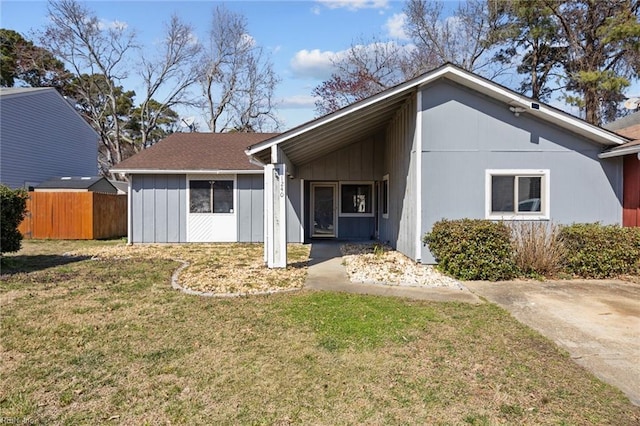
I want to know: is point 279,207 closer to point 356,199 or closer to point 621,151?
point 356,199

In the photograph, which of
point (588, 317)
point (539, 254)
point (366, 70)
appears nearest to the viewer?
point (588, 317)

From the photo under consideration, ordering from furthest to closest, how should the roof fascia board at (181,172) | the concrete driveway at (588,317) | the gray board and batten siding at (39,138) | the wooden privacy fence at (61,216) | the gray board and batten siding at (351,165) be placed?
the gray board and batten siding at (39,138), the wooden privacy fence at (61,216), the gray board and batten siding at (351,165), the roof fascia board at (181,172), the concrete driveway at (588,317)

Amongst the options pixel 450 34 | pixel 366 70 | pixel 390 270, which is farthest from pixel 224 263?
pixel 450 34

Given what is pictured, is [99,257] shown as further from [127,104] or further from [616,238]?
[127,104]

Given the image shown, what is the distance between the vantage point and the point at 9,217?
29.2ft

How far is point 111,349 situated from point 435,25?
84.2 feet

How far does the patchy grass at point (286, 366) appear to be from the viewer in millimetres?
2957

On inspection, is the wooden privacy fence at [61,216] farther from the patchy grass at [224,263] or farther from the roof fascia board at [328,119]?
the roof fascia board at [328,119]

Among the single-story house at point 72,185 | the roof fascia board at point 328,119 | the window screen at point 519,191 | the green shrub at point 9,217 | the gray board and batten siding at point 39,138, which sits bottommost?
the green shrub at point 9,217

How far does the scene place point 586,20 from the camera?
768 inches

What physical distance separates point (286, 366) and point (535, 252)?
6.28 meters

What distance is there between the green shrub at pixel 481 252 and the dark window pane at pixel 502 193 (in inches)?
47.5

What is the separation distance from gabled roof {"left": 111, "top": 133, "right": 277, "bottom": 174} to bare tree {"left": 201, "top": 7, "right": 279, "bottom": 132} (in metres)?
14.7

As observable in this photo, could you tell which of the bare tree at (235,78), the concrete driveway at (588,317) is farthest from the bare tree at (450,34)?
the concrete driveway at (588,317)
